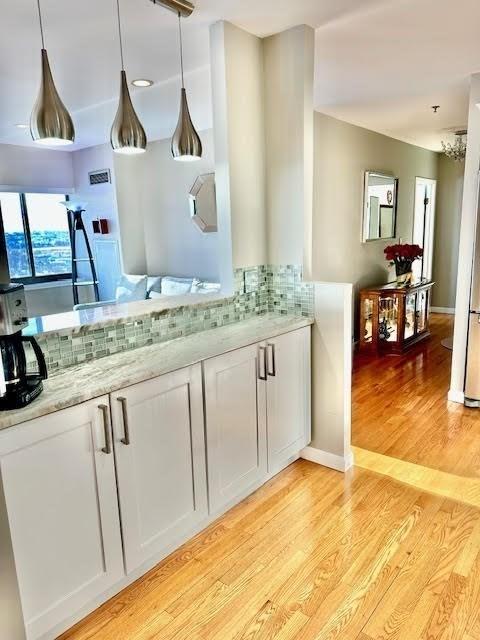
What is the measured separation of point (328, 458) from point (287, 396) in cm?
53

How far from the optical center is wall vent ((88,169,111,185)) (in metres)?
5.61

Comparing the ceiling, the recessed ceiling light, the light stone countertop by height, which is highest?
the ceiling

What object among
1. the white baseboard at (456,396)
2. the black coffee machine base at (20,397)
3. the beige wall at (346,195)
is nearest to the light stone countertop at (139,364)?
the black coffee machine base at (20,397)

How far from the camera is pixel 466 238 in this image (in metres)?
3.44

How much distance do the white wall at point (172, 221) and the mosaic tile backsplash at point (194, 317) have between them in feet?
6.69

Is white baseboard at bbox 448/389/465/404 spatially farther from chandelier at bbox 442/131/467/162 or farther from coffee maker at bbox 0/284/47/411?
coffee maker at bbox 0/284/47/411

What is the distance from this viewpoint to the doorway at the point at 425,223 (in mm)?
6578

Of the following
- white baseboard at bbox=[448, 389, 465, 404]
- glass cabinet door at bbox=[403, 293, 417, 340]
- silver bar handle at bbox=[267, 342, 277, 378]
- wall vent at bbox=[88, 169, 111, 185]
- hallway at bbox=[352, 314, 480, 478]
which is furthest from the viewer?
wall vent at bbox=[88, 169, 111, 185]

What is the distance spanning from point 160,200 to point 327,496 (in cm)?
388

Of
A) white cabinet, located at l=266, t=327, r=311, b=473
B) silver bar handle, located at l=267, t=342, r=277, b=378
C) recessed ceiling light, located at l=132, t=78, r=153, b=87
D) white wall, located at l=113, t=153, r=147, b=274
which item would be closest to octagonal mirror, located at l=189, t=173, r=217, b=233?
white wall, located at l=113, t=153, r=147, b=274

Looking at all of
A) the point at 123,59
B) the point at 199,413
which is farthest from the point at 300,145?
the point at 199,413

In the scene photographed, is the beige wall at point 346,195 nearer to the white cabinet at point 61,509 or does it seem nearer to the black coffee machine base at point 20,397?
the white cabinet at point 61,509

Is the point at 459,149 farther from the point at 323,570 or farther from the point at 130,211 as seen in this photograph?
the point at 323,570

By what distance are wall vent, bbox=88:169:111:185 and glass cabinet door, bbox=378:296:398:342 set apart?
3617 mm
